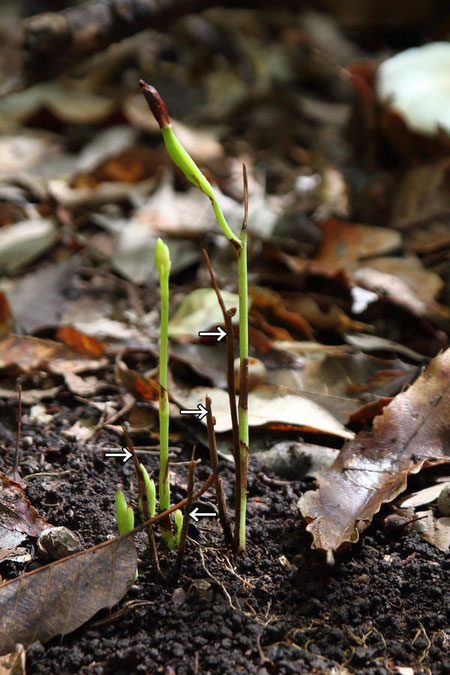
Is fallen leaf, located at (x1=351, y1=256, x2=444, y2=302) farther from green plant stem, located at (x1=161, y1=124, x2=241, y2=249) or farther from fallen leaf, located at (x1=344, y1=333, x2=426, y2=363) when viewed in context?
green plant stem, located at (x1=161, y1=124, x2=241, y2=249)

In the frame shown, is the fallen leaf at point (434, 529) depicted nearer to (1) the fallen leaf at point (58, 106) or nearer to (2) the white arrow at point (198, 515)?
(2) the white arrow at point (198, 515)

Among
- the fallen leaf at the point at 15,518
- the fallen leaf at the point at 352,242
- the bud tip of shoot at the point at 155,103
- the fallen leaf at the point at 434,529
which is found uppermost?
the bud tip of shoot at the point at 155,103

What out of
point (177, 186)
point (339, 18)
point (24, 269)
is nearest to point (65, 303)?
point (24, 269)

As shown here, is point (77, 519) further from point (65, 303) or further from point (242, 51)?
point (242, 51)

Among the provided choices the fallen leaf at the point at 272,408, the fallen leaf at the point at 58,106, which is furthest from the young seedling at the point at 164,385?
the fallen leaf at the point at 58,106

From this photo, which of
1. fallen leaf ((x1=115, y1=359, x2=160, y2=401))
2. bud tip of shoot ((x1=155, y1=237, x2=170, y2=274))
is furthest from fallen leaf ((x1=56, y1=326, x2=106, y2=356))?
bud tip of shoot ((x1=155, y1=237, x2=170, y2=274))

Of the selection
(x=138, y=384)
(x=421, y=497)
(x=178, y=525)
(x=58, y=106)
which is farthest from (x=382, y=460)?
(x=58, y=106)
